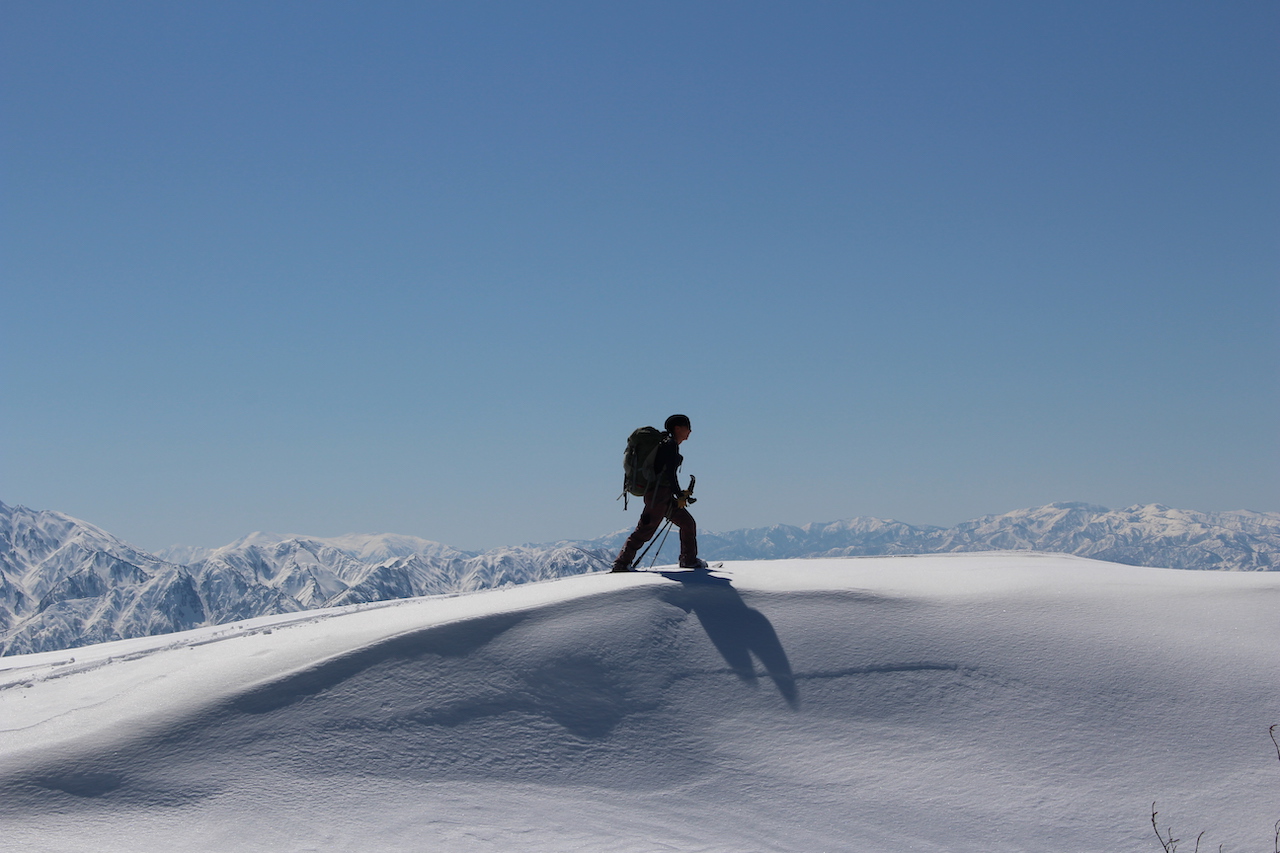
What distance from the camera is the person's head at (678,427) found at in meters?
11.6

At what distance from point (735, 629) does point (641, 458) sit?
3.20 meters

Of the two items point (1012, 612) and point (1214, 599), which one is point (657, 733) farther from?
point (1214, 599)

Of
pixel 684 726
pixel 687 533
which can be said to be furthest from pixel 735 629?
pixel 687 533

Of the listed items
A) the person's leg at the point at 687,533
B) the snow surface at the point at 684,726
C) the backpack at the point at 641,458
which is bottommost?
the snow surface at the point at 684,726

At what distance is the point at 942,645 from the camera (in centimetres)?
872

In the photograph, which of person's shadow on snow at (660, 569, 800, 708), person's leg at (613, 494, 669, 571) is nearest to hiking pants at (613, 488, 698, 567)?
person's leg at (613, 494, 669, 571)

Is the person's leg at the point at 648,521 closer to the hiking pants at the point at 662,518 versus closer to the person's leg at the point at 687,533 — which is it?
the hiking pants at the point at 662,518

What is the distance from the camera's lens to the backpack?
1146cm

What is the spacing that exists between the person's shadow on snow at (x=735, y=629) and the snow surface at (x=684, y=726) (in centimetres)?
4

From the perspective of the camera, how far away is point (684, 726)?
25.2ft

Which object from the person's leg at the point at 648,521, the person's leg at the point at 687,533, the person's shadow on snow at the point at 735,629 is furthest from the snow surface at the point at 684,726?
the person's leg at the point at 648,521

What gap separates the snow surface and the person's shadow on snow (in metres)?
0.04

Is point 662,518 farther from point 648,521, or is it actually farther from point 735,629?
point 735,629

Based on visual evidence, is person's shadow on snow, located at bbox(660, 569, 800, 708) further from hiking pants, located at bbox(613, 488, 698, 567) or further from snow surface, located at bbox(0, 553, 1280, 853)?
hiking pants, located at bbox(613, 488, 698, 567)
